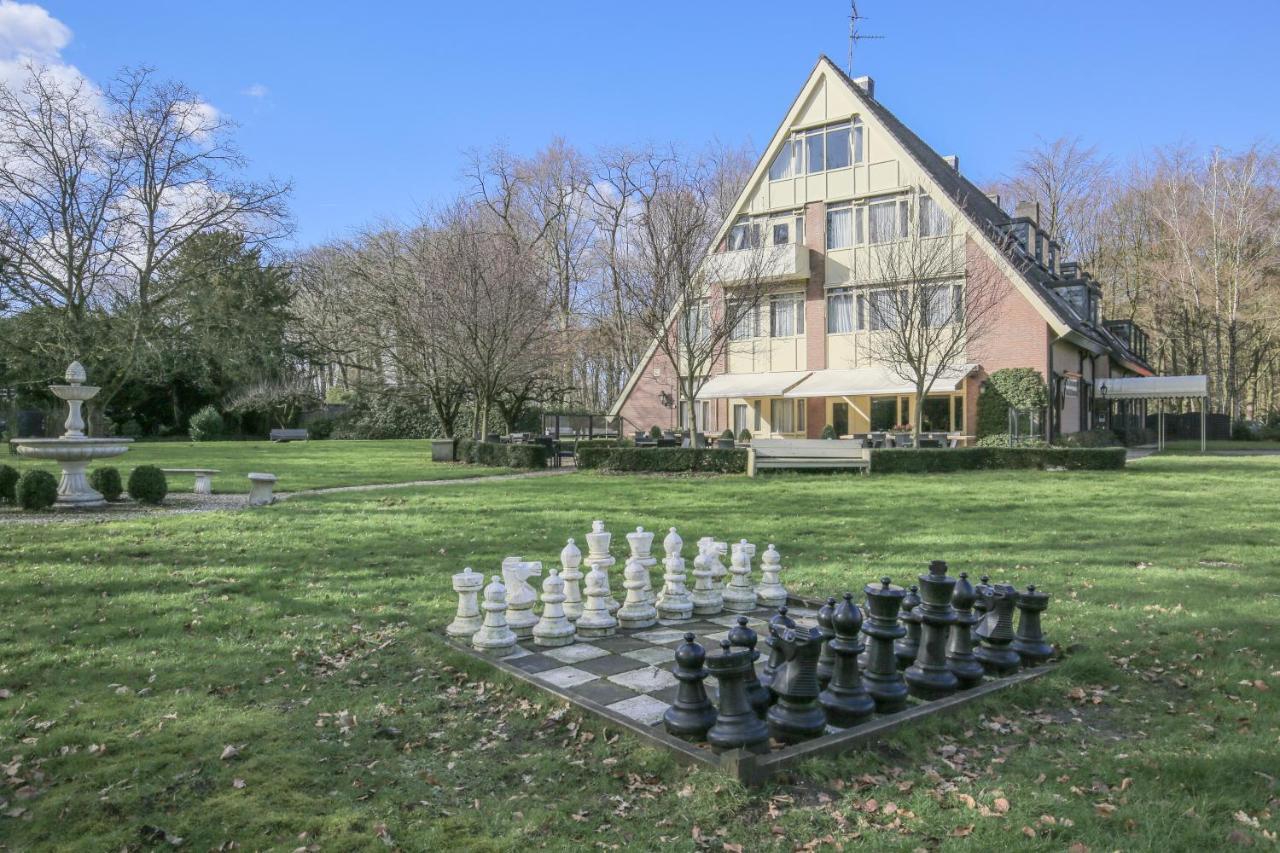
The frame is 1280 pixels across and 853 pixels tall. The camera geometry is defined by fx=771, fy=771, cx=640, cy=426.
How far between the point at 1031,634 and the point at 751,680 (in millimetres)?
2044

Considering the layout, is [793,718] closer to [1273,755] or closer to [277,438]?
[1273,755]

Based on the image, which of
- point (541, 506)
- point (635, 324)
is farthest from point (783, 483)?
point (635, 324)

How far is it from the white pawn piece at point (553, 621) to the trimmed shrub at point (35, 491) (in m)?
11.0

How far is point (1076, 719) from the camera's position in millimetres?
3887

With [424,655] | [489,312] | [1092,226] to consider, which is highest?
[1092,226]

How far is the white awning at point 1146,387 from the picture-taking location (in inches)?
1152

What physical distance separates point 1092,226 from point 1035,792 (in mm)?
45081

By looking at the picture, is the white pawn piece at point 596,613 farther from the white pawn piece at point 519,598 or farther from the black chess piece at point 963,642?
the black chess piece at point 963,642

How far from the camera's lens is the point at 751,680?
12.2ft

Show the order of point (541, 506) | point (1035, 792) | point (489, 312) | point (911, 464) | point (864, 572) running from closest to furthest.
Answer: point (1035, 792) < point (864, 572) < point (541, 506) < point (911, 464) < point (489, 312)

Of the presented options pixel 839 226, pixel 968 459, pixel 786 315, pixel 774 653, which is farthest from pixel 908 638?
pixel 786 315

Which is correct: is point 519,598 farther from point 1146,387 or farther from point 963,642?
point 1146,387

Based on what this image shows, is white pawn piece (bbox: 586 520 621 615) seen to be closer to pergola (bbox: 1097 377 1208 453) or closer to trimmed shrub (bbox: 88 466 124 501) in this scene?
trimmed shrub (bbox: 88 466 124 501)

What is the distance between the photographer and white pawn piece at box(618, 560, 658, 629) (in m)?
5.34
